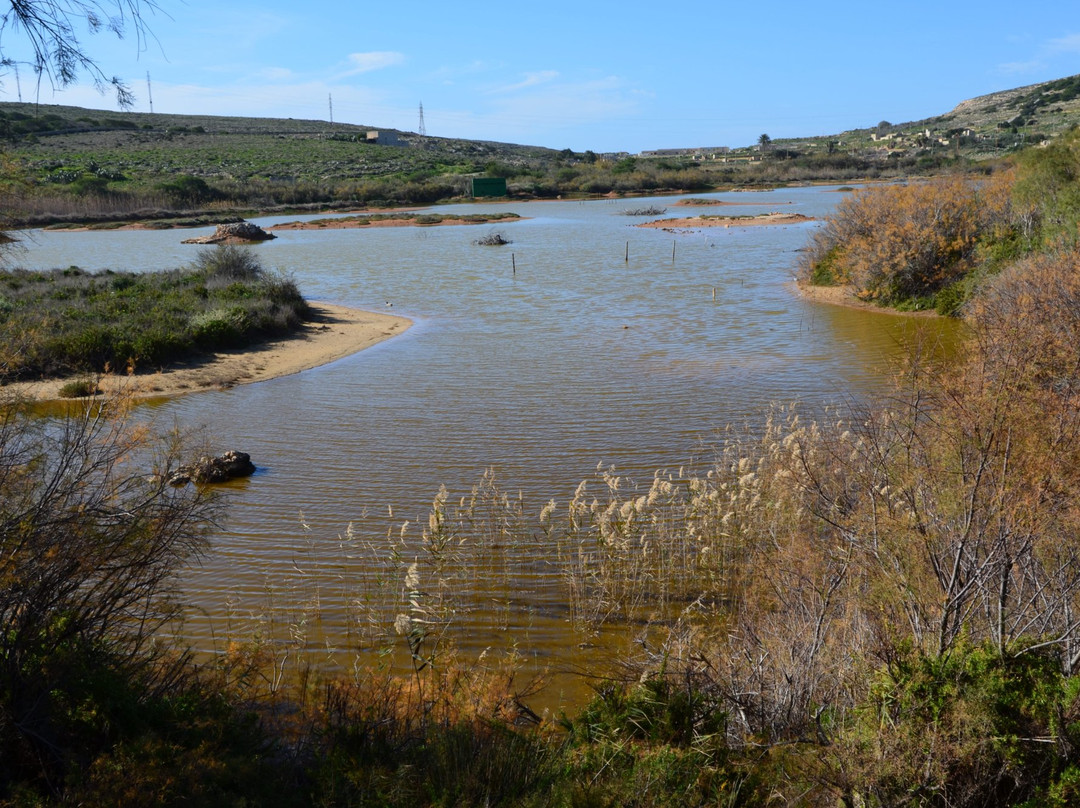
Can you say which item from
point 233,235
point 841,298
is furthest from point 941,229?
point 233,235

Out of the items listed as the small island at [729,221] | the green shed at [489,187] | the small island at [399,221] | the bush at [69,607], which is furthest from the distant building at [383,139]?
the bush at [69,607]

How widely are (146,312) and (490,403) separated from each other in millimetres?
10238

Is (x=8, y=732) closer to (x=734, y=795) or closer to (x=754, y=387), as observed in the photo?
(x=734, y=795)

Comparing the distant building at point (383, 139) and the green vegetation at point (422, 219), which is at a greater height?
the distant building at point (383, 139)

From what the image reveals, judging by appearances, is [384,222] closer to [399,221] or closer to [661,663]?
[399,221]

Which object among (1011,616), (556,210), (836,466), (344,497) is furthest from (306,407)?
(556,210)

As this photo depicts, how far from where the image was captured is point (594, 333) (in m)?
23.1

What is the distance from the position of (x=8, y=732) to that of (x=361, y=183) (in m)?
84.8

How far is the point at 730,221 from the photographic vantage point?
57375 mm

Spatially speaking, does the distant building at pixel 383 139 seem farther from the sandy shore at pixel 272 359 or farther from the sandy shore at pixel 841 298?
the sandy shore at pixel 272 359

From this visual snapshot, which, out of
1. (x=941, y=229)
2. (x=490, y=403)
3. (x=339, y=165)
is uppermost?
(x=339, y=165)

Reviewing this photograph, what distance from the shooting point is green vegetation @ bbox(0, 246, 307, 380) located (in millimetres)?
18203

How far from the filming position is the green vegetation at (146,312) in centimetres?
1820

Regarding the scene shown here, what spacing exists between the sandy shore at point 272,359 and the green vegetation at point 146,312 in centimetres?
46
